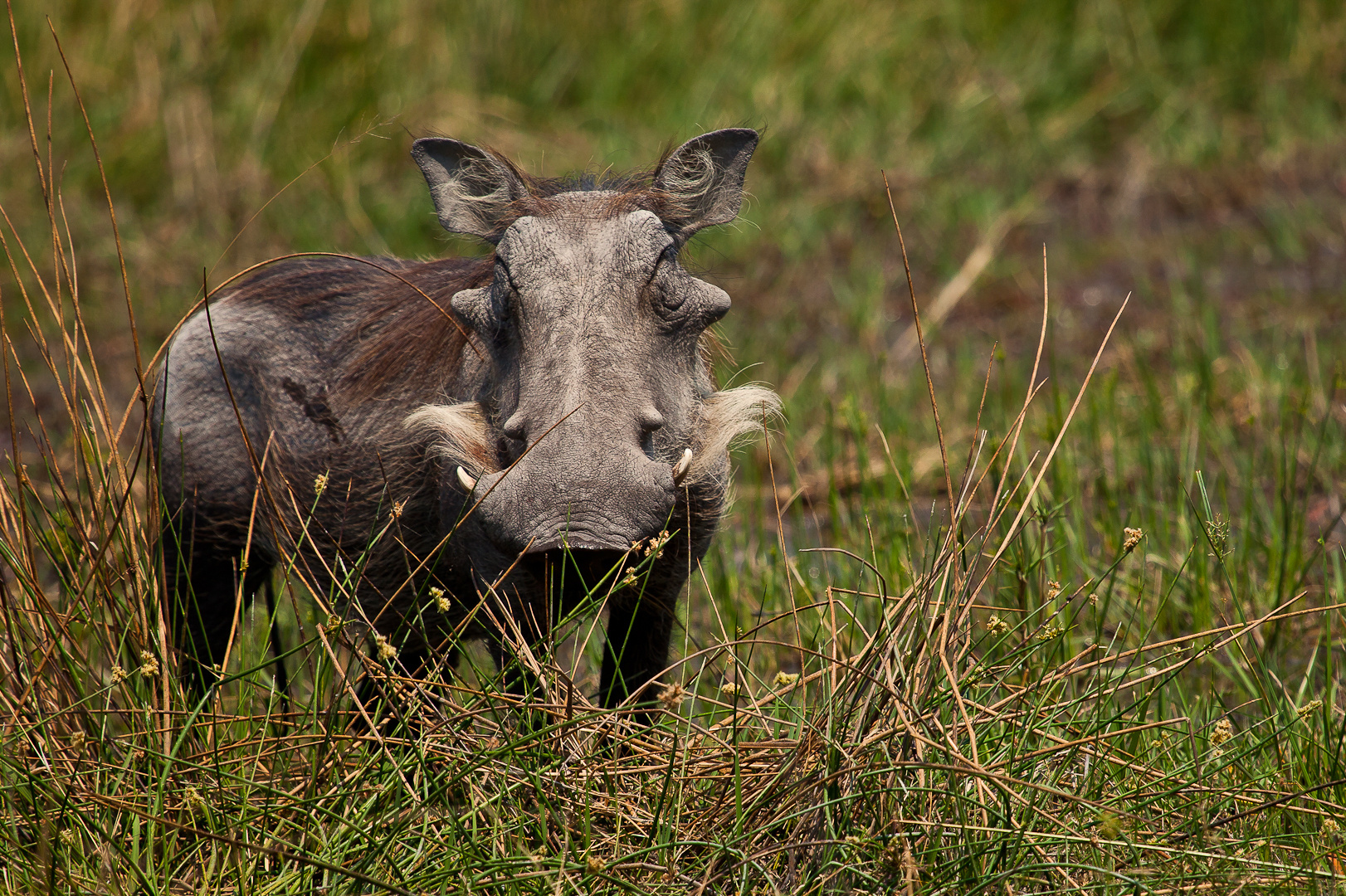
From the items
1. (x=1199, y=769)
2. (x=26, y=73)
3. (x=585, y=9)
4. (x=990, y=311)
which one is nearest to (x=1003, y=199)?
(x=990, y=311)

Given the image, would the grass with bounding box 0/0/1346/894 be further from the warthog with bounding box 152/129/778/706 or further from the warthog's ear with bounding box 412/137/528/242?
the warthog's ear with bounding box 412/137/528/242

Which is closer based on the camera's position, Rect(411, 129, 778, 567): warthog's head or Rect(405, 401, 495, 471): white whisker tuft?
Rect(411, 129, 778, 567): warthog's head

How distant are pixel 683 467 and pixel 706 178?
2.07 ft

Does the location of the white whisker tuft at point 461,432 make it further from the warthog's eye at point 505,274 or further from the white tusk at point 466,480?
the warthog's eye at point 505,274

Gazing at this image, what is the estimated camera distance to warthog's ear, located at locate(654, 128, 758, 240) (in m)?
2.41

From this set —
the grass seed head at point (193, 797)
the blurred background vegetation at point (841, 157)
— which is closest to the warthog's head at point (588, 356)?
the grass seed head at point (193, 797)

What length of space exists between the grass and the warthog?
0.14 m

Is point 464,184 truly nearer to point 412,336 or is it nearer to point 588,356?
point 412,336

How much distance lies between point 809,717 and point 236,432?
137 centimetres

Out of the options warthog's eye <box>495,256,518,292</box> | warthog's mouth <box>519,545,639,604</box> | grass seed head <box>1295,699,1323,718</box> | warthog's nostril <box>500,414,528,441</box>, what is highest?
warthog's eye <box>495,256,518,292</box>

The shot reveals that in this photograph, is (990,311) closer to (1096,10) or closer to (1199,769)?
(1096,10)

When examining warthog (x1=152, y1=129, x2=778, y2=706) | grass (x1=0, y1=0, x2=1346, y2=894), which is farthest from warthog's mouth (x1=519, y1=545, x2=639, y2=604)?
grass (x1=0, y1=0, x2=1346, y2=894)

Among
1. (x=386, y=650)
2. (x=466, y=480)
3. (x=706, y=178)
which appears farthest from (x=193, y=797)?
(x=706, y=178)

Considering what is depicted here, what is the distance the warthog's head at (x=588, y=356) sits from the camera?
6.48 ft
